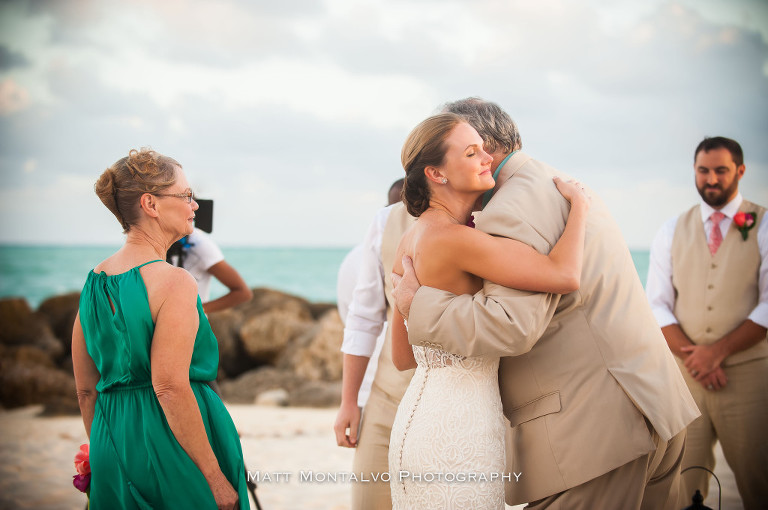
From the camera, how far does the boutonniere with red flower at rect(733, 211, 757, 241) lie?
13.9 ft

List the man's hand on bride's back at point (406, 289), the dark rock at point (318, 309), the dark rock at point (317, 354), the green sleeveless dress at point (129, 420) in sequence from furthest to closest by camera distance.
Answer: the dark rock at point (318, 309)
the dark rock at point (317, 354)
the man's hand on bride's back at point (406, 289)
the green sleeveless dress at point (129, 420)

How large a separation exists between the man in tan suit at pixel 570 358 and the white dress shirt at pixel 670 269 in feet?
7.26

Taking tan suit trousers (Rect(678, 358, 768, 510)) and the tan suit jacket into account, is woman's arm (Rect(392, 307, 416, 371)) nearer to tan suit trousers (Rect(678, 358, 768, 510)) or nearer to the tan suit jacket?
the tan suit jacket

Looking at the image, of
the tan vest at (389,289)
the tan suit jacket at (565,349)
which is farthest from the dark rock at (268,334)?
the tan suit jacket at (565,349)

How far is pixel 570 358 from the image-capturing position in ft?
7.38

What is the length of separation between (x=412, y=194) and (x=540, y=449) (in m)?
0.98

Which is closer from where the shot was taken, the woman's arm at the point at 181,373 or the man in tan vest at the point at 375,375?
the woman's arm at the point at 181,373

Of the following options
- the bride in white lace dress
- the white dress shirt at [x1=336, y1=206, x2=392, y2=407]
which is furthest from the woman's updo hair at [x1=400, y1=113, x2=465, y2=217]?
the white dress shirt at [x1=336, y1=206, x2=392, y2=407]

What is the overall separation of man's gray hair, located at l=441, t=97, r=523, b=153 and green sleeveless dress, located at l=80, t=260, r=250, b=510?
1299 millimetres

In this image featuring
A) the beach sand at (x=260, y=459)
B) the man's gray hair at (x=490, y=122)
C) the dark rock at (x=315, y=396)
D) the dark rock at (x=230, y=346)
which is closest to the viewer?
the man's gray hair at (x=490, y=122)

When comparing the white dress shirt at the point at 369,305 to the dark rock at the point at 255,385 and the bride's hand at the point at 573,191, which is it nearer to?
the bride's hand at the point at 573,191

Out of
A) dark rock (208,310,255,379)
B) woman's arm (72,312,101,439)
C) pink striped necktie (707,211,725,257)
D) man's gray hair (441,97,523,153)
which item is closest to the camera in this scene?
woman's arm (72,312,101,439)

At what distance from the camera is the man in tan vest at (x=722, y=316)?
4.14m

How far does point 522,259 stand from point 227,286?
274cm
